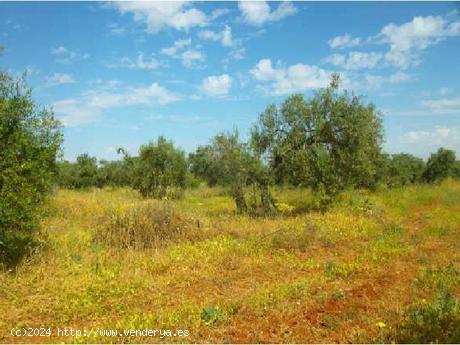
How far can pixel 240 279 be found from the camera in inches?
352

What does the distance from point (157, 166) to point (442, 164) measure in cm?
2932

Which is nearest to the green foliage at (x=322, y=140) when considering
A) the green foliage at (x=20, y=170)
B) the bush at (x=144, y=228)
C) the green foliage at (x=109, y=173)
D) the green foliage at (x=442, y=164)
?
the bush at (x=144, y=228)

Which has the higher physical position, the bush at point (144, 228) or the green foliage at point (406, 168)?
the green foliage at point (406, 168)

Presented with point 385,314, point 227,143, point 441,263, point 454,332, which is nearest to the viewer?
point 454,332

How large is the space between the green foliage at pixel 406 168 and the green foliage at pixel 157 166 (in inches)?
791

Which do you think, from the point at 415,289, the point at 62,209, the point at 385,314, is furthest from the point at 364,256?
the point at 62,209

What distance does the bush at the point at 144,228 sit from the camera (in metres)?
11.5

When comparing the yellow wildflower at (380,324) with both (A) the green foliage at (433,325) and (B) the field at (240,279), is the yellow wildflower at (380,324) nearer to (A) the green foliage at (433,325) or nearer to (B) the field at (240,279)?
(B) the field at (240,279)

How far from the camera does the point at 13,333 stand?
6.61m

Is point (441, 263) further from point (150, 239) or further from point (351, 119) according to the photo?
point (351, 119)

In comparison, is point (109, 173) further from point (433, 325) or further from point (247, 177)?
point (433, 325)

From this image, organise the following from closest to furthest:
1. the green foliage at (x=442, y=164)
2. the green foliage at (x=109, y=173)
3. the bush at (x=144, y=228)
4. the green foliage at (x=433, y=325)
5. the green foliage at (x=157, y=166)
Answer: the green foliage at (x=433, y=325) → the bush at (x=144, y=228) → the green foliage at (x=157, y=166) → the green foliage at (x=109, y=173) → the green foliage at (x=442, y=164)

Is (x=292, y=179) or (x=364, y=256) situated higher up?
(x=292, y=179)

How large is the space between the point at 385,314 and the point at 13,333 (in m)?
5.71
